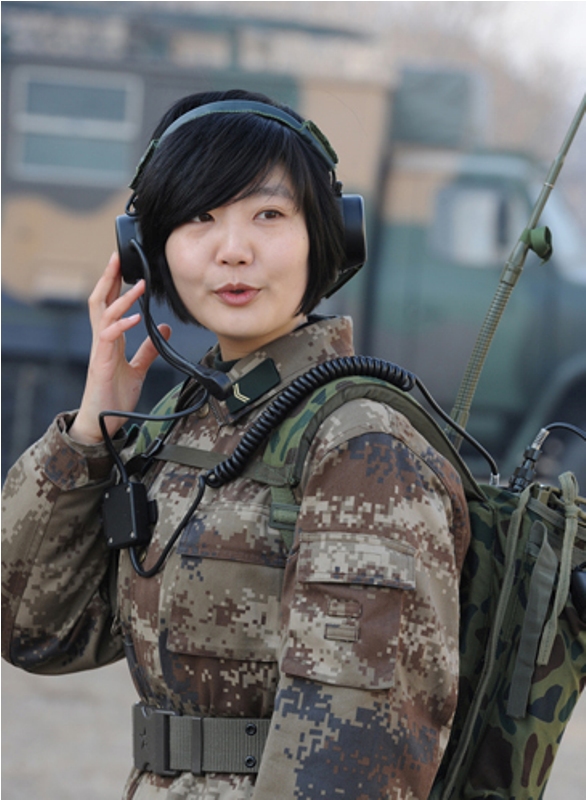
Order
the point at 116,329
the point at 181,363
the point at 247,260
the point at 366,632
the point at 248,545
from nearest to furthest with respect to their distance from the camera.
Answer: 1. the point at 366,632
2. the point at 248,545
3. the point at 247,260
4. the point at 181,363
5. the point at 116,329

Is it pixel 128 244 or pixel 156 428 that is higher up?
pixel 128 244

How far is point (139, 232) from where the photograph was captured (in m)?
1.87

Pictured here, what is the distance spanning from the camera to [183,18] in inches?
299

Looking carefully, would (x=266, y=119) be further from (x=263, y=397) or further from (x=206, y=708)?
(x=206, y=708)

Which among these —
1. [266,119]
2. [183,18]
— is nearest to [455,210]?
[183,18]

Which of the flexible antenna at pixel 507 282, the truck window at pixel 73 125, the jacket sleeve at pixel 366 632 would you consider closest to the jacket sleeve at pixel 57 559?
the jacket sleeve at pixel 366 632

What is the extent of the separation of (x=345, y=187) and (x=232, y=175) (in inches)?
227

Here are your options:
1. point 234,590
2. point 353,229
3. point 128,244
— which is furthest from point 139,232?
point 234,590

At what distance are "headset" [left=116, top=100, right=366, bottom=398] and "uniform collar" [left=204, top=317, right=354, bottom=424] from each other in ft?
0.10

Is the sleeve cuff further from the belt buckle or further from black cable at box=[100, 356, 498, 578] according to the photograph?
the belt buckle

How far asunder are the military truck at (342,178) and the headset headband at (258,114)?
5.67 m

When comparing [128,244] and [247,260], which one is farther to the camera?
[128,244]

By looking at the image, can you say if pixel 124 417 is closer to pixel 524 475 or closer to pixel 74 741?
pixel 524 475

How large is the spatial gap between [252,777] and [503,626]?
43 centimetres
